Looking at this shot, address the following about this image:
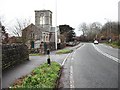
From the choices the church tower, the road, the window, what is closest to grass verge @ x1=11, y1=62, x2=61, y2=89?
the road

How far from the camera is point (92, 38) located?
142 metres

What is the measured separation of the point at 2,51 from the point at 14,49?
3.28m

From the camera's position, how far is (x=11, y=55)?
1723cm

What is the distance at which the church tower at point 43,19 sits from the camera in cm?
7888

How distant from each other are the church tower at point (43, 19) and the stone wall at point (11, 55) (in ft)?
189

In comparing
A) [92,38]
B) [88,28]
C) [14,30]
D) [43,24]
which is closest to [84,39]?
[92,38]

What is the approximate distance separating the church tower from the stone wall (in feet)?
189

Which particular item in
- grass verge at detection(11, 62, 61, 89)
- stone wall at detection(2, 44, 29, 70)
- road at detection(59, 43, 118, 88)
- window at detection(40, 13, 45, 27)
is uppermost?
window at detection(40, 13, 45, 27)

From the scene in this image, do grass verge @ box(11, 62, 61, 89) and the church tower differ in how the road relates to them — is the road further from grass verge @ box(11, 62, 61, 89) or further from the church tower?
the church tower

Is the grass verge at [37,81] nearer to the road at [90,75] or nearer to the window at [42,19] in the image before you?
the road at [90,75]

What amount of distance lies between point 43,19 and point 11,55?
63133 mm

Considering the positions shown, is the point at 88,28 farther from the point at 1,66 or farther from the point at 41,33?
Result: the point at 1,66

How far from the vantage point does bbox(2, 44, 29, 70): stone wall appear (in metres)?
15.4

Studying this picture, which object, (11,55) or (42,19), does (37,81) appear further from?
(42,19)
